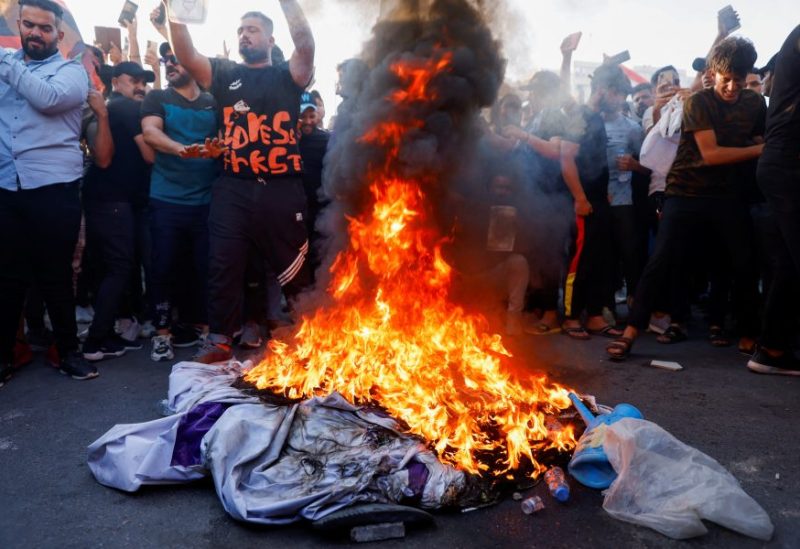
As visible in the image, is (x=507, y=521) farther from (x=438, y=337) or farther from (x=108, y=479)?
(x=108, y=479)

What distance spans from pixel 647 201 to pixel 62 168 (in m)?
5.58

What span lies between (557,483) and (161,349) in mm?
3576

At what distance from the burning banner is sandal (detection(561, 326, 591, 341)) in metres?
1.68

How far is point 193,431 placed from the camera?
3.05m

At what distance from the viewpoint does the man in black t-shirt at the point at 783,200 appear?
171 inches

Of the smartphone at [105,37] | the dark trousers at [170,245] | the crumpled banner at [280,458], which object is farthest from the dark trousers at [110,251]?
the smartphone at [105,37]

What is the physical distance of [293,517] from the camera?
2602 mm

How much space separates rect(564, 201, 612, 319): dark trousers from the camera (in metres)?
6.13

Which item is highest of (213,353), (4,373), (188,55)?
(188,55)

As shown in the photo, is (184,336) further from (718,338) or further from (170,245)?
(718,338)

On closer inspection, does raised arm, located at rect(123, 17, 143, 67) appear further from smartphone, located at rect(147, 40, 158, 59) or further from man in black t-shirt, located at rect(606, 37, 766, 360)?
man in black t-shirt, located at rect(606, 37, 766, 360)

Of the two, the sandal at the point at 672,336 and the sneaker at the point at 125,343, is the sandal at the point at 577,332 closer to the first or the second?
the sandal at the point at 672,336

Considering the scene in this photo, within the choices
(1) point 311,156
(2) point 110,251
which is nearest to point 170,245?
(2) point 110,251

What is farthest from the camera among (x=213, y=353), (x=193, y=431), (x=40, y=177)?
(x=213, y=353)
